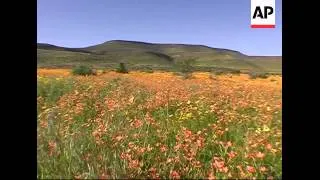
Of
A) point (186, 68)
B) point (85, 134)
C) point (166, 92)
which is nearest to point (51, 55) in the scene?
point (186, 68)

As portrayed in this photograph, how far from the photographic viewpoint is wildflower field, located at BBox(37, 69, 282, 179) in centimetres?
416

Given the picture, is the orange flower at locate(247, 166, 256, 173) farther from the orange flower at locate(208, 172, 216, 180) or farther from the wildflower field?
the orange flower at locate(208, 172, 216, 180)

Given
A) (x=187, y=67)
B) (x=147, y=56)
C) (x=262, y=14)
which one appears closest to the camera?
(x=262, y=14)

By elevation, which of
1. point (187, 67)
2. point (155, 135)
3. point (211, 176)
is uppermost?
point (187, 67)

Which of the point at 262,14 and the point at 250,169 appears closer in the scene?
the point at 250,169

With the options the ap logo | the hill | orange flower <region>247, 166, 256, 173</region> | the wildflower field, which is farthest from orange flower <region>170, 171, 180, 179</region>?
the hill

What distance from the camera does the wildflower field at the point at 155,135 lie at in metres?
4.16

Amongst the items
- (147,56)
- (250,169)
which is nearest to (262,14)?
(250,169)

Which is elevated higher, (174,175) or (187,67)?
(187,67)

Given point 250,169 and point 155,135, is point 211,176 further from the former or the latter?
point 155,135

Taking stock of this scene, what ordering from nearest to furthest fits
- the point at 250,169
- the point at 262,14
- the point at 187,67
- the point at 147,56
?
the point at 250,169
the point at 262,14
the point at 187,67
the point at 147,56

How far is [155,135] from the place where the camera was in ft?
16.3

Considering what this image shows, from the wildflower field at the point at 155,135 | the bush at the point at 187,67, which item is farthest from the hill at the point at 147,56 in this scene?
the wildflower field at the point at 155,135
